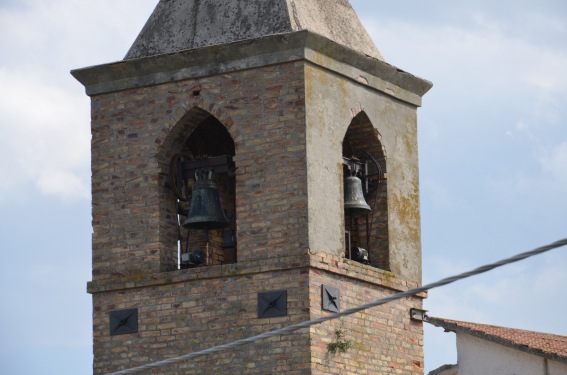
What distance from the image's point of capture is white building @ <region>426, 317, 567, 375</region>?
78.2 ft

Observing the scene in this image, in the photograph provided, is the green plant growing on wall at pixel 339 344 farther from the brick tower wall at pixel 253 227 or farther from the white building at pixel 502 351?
the white building at pixel 502 351

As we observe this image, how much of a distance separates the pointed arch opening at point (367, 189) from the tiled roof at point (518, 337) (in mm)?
1188

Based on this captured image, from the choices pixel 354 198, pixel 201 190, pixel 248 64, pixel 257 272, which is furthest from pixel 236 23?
pixel 257 272

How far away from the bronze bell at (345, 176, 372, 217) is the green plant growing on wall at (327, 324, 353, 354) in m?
1.60

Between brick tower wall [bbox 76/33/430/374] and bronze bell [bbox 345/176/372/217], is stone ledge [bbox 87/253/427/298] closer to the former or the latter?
brick tower wall [bbox 76/33/430/374]

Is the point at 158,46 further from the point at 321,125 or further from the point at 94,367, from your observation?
the point at 94,367

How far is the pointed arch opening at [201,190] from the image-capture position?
2278cm

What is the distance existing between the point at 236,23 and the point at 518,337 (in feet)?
17.6

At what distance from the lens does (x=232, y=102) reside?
22844 millimetres

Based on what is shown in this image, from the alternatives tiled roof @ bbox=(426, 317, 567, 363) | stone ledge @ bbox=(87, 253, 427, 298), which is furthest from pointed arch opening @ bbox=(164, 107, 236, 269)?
tiled roof @ bbox=(426, 317, 567, 363)

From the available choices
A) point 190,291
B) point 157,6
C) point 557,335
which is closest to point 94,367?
point 190,291

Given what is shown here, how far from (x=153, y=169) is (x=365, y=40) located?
10.2 feet

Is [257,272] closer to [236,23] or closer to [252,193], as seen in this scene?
[252,193]

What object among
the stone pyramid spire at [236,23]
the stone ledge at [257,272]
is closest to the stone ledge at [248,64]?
the stone pyramid spire at [236,23]
